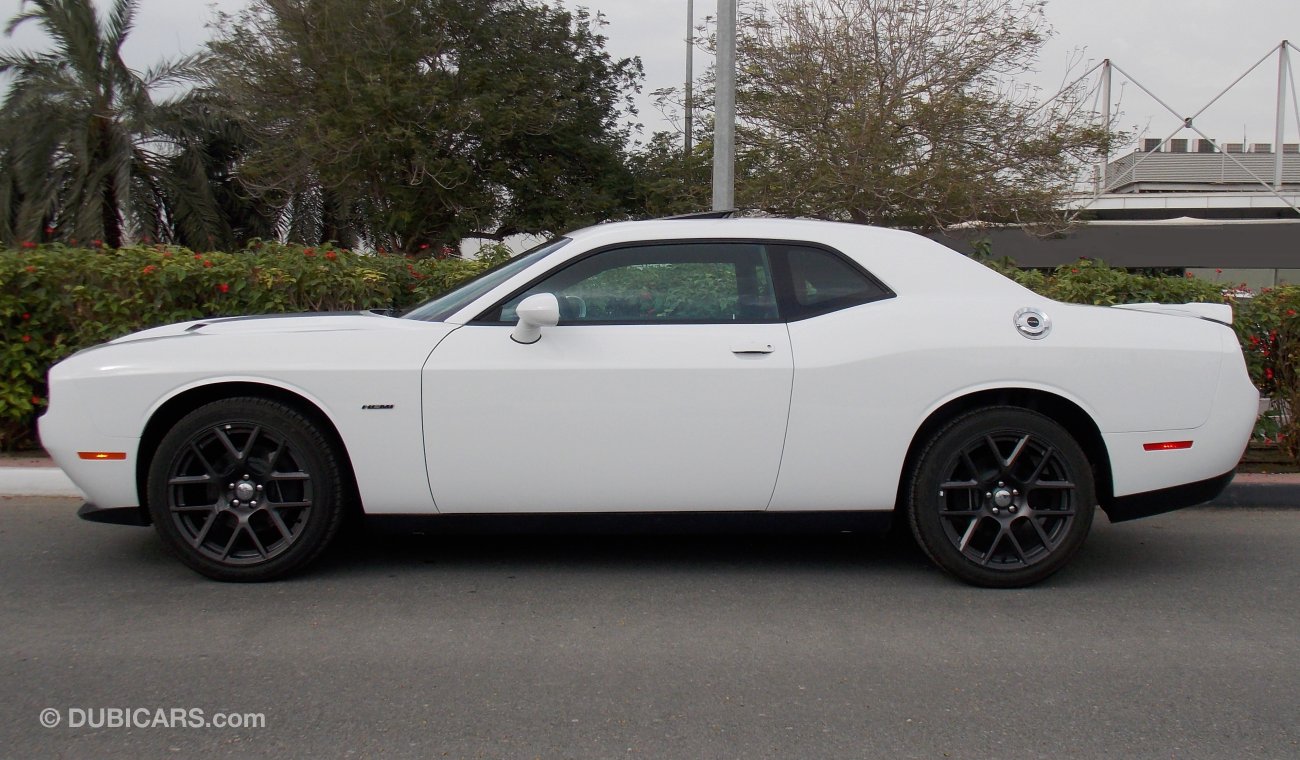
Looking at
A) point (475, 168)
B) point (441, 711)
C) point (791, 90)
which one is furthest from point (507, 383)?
point (475, 168)

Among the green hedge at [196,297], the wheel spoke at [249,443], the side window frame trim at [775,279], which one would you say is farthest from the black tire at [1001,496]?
the green hedge at [196,297]

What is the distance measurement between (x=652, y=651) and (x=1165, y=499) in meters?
2.34

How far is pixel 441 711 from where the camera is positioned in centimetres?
340

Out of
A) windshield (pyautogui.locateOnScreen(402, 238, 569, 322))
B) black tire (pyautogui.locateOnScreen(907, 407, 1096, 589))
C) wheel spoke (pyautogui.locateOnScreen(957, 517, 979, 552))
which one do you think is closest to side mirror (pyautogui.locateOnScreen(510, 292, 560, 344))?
windshield (pyautogui.locateOnScreen(402, 238, 569, 322))

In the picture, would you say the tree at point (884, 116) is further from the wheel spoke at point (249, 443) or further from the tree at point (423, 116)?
the wheel spoke at point (249, 443)

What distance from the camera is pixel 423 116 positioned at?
1786cm

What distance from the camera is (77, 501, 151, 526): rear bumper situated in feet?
14.9

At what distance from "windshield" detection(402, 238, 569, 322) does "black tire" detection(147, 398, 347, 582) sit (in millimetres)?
672

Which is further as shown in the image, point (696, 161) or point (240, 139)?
point (240, 139)

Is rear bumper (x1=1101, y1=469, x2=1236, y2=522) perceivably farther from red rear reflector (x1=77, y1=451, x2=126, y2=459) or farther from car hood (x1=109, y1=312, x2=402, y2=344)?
red rear reflector (x1=77, y1=451, x2=126, y2=459)

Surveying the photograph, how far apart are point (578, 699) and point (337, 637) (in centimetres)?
106

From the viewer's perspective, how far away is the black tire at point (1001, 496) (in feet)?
14.9

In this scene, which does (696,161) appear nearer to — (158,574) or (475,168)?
(475,168)

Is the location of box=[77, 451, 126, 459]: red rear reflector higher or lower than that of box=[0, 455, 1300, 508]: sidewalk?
higher
